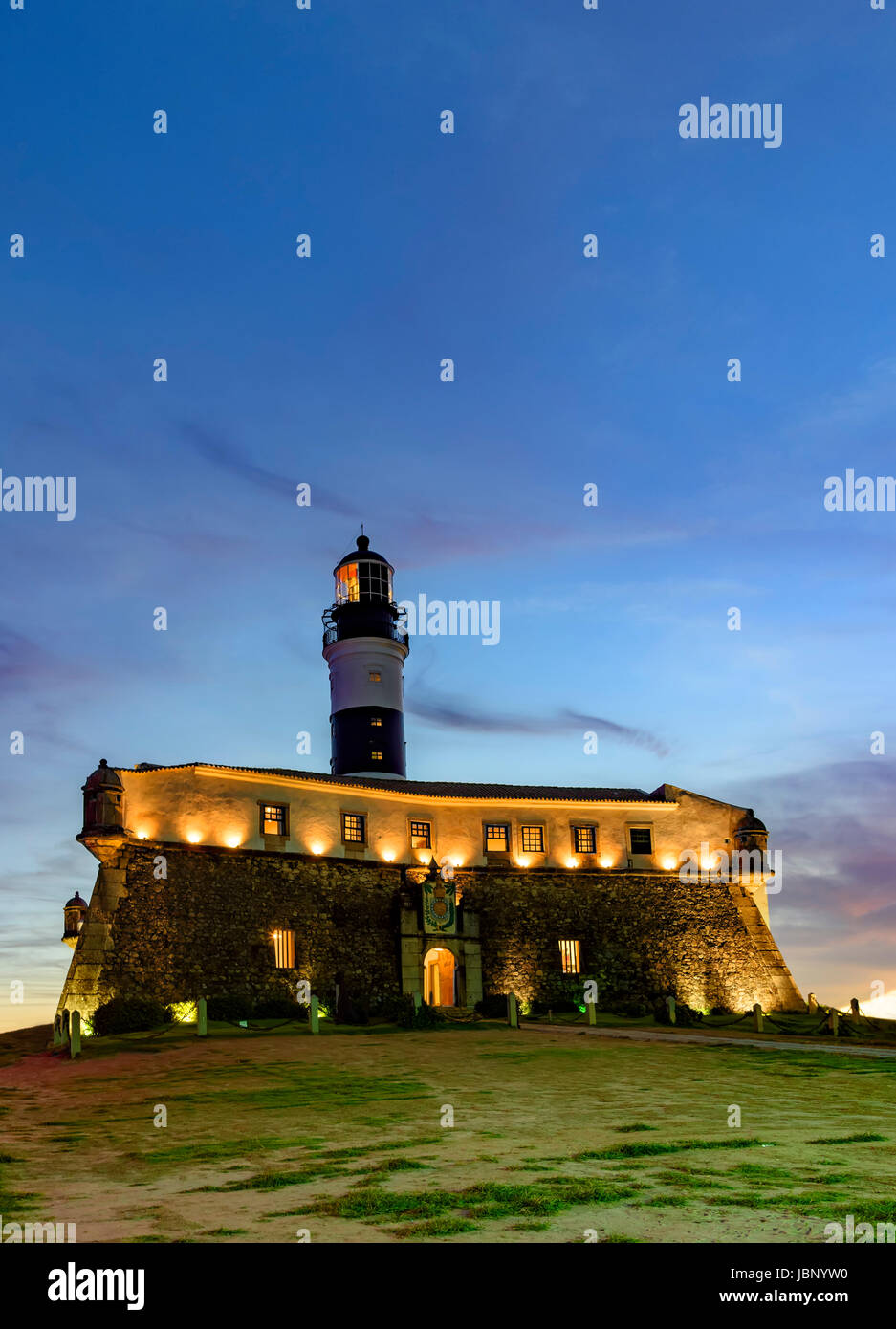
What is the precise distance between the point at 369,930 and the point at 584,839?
36.9 ft

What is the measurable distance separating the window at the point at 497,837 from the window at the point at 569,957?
16.0 ft

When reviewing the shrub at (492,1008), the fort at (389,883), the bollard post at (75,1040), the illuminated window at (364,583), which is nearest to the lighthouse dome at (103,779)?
the fort at (389,883)

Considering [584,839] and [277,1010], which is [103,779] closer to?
[277,1010]

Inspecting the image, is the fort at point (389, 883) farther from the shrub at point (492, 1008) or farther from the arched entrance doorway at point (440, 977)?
the shrub at point (492, 1008)

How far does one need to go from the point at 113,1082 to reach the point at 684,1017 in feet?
71.8

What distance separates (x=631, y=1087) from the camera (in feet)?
58.7

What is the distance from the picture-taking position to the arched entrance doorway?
42.2 meters

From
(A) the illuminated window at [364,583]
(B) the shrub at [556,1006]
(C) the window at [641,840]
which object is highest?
(A) the illuminated window at [364,583]

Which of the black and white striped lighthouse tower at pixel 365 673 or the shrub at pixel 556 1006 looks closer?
the shrub at pixel 556 1006

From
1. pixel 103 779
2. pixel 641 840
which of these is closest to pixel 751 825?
pixel 641 840

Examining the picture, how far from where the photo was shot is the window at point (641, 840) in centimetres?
4700

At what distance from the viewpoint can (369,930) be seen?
41.2 metres
